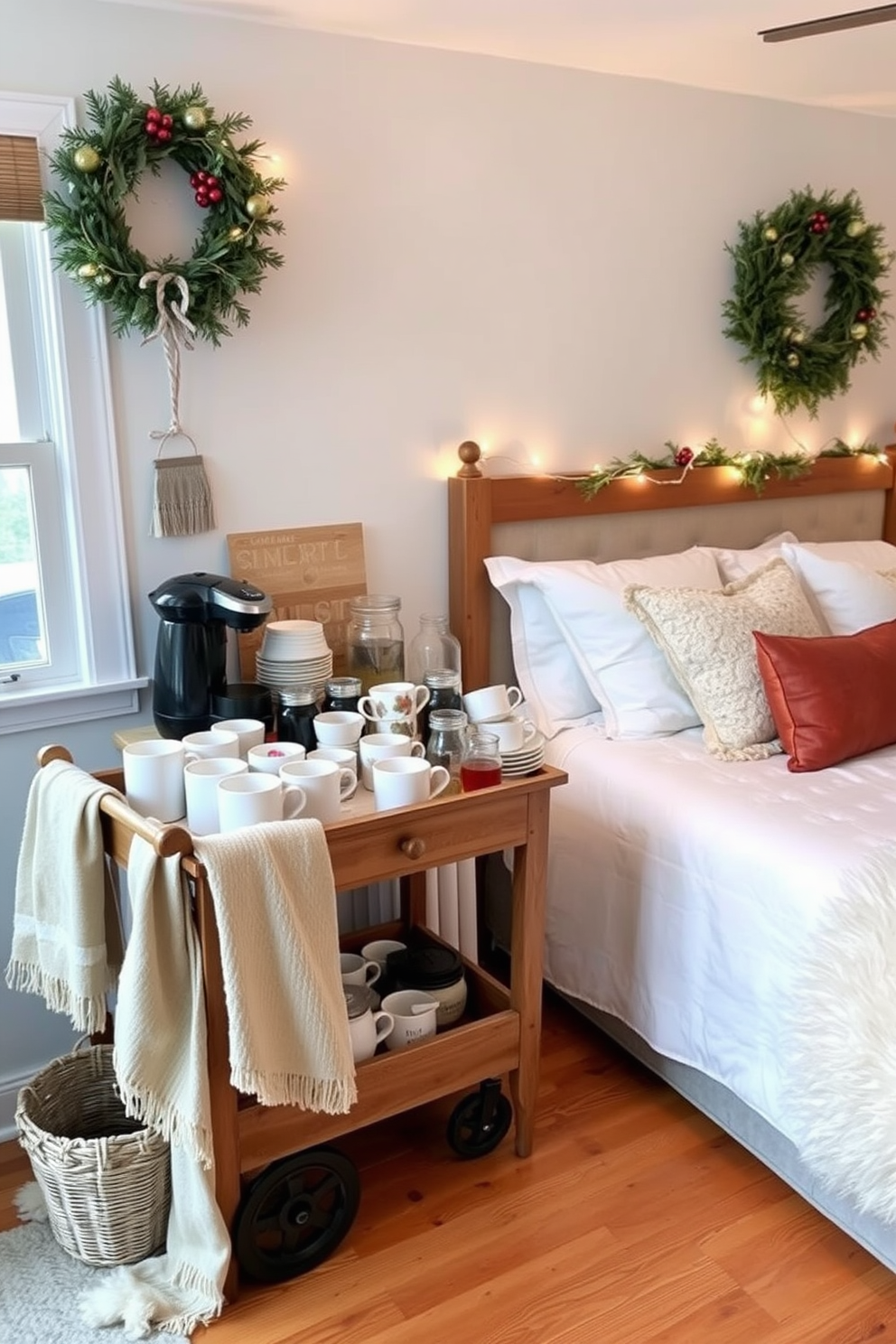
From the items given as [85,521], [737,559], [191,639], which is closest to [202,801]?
[191,639]

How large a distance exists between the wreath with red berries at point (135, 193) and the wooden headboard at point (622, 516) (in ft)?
2.35

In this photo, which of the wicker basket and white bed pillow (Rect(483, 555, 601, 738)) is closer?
the wicker basket

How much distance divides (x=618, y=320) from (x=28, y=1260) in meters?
2.50

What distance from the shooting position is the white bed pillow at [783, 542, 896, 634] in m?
2.84

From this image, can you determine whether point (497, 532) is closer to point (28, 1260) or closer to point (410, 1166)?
point (410, 1166)

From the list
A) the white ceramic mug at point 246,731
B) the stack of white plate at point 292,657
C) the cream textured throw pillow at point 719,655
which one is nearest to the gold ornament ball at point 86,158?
the stack of white plate at point 292,657

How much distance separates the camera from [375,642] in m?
2.51

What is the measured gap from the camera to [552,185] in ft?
8.92

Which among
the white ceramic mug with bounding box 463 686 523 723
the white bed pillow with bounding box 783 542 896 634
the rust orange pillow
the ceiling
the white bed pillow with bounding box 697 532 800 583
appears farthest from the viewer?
the white bed pillow with bounding box 697 532 800 583

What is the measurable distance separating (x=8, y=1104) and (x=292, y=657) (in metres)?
1.13

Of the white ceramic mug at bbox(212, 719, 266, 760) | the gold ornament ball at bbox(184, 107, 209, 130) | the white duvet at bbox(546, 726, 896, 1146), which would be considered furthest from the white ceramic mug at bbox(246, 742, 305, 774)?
the gold ornament ball at bbox(184, 107, 209, 130)

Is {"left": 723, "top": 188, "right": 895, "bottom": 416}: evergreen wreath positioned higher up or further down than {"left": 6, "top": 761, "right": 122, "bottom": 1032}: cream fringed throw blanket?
higher up

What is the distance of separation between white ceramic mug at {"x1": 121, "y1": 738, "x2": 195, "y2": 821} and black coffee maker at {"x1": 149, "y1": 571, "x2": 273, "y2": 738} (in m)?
0.25

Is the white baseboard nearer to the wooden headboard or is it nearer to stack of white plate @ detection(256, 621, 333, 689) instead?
stack of white plate @ detection(256, 621, 333, 689)
